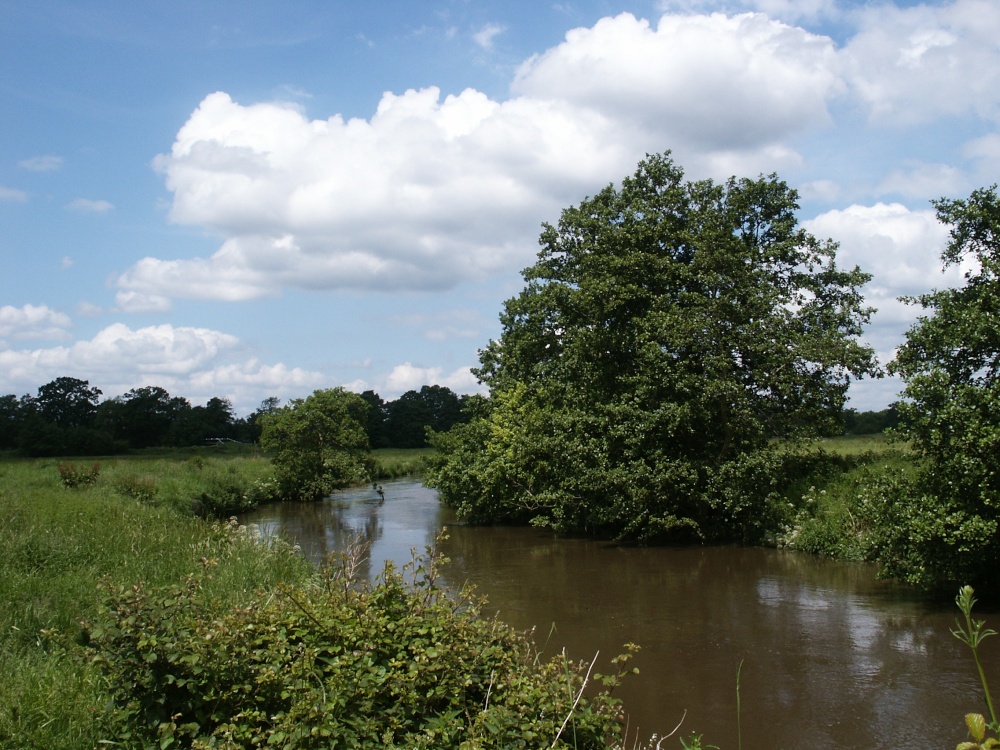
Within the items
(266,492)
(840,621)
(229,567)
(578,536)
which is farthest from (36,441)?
(840,621)

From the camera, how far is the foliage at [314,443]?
121ft

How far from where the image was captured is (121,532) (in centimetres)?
1220

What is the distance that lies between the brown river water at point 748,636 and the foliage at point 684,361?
4.95 ft

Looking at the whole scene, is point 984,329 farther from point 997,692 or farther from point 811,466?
point 811,466

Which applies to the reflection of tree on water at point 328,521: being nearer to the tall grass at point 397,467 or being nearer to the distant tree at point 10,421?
the tall grass at point 397,467

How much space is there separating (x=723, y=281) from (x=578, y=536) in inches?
A: 334

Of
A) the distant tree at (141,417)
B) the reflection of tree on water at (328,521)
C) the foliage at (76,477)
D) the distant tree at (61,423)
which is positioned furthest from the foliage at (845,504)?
the distant tree at (141,417)

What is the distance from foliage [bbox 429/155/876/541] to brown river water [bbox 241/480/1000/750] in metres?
1.51

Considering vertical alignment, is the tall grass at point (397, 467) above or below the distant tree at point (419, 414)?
below

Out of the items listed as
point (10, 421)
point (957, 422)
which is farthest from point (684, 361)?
point (10, 421)

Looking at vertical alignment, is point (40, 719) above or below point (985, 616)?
above

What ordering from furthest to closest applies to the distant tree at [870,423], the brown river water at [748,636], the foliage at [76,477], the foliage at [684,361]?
the distant tree at [870,423], the foliage at [76,477], the foliage at [684,361], the brown river water at [748,636]

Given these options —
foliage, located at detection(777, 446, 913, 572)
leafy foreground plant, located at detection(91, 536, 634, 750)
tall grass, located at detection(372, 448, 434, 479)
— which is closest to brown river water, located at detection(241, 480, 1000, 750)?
foliage, located at detection(777, 446, 913, 572)

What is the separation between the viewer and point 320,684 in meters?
5.04
